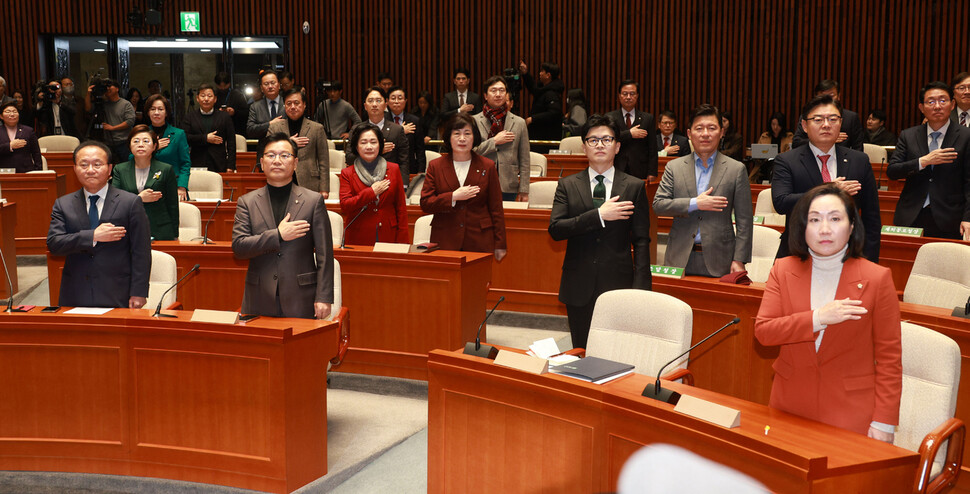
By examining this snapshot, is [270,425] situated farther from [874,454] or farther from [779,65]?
[779,65]

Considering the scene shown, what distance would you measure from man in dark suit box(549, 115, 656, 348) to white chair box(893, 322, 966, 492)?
113 centimetres

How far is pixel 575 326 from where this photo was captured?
3.51 m

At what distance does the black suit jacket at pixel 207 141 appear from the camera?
23.2ft

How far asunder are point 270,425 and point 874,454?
2076 mm

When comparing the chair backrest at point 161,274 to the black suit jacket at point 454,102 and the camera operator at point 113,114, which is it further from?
the black suit jacket at point 454,102

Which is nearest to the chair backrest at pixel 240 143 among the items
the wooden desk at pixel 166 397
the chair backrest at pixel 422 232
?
the chair backrest at pixel 422 232

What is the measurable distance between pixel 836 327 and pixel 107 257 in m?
2.90

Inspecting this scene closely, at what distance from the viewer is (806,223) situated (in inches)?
89.6

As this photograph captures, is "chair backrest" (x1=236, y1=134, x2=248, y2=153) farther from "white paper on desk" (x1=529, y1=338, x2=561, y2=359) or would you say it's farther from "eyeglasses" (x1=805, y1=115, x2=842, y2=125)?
"white paper on desk" (x1=529, y1=338, x2=561, y2=359)

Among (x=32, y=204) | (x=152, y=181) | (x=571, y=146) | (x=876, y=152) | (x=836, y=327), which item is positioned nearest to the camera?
(x=836, y=327)

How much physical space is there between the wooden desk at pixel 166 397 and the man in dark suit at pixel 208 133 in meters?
4.00

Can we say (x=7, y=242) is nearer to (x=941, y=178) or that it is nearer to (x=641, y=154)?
(x=641, y=154)

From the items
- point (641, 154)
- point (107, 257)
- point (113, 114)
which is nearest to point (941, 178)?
point (641, 154)

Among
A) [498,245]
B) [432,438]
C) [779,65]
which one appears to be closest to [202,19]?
[779,65]
